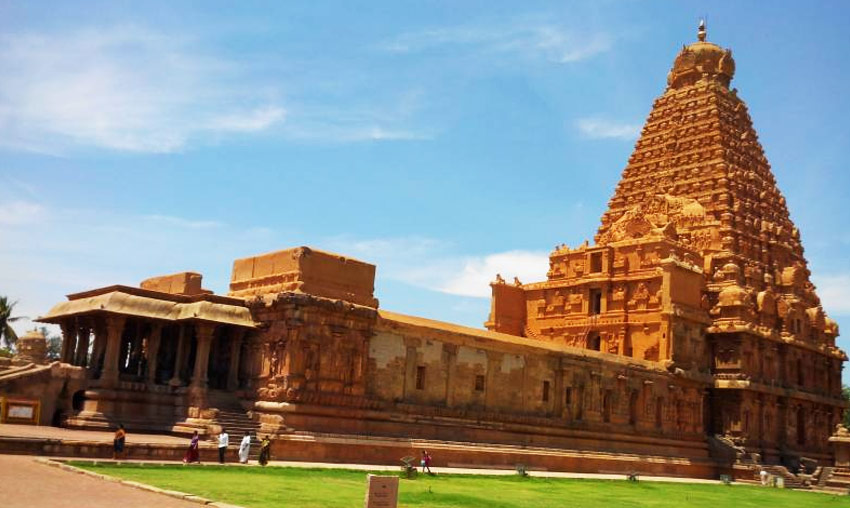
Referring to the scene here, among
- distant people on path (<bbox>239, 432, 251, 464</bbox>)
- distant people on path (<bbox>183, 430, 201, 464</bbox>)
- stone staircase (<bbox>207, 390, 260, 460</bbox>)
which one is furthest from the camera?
stone staircase (<bbox>207, 390, 260, 460</bbox>)

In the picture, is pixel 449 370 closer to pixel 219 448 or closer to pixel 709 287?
pixel 219 448

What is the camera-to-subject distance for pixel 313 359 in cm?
3139

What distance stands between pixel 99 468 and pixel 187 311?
11.6m

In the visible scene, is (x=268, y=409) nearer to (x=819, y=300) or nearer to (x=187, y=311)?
(x=187, y=311)

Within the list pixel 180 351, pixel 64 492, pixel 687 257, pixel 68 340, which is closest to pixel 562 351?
pixel 687 257

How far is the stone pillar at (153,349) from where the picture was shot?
31.7 metres

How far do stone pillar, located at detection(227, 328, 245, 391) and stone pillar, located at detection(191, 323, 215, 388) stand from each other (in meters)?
1.42

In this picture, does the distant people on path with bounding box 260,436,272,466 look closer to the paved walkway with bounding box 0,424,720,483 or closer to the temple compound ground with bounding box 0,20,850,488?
the paved walkway with bounding box 0,424,720,483

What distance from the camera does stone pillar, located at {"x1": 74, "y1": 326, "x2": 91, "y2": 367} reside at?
3372cm

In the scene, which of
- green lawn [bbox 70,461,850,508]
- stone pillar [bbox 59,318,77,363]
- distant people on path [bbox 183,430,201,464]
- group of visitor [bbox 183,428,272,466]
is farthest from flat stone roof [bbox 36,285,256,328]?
green lawn [bbox 70,461,850,508]

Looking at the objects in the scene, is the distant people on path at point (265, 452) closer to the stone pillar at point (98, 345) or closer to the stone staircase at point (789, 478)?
the stone pillar at point (98, 345)

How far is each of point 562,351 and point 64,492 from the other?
92.6 ft

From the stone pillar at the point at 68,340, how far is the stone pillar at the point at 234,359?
249 inches

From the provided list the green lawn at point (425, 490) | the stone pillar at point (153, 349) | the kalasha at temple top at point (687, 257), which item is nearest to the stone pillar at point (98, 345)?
the stone pillar at point (153, 349)
